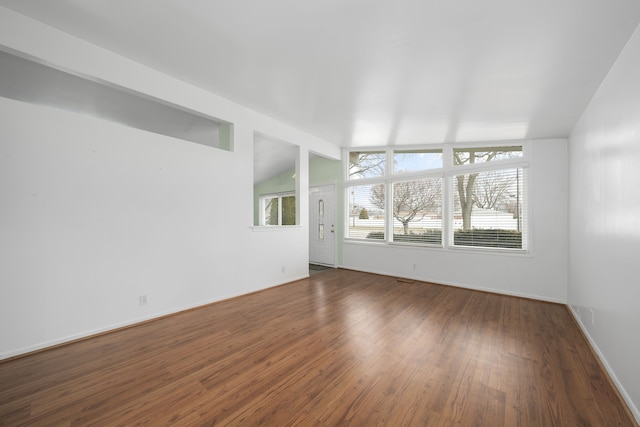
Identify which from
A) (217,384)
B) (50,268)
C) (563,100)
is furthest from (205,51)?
(563,100)

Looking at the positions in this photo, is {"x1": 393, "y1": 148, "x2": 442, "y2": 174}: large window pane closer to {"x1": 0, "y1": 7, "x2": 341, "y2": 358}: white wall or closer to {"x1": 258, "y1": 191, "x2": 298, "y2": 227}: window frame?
{"x1": 0, "y1": 7, "x2": 341, "y2": 358}: white wall

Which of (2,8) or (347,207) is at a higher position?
(2,8)

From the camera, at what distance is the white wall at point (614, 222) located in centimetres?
165

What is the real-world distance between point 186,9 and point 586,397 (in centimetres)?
415

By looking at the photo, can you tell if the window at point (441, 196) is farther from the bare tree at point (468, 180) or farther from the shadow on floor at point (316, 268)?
the shadow on floor at point (316, 268)

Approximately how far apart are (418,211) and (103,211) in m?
4.95

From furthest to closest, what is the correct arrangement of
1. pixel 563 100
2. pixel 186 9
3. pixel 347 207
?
pixel 347 207 < pixel 563 100 < pixel 186 9

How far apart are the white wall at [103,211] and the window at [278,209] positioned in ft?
14.0

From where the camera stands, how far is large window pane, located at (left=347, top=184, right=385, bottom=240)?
5.67 m

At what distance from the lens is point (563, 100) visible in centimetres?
279

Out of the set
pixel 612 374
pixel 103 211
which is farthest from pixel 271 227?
pixel 612 374

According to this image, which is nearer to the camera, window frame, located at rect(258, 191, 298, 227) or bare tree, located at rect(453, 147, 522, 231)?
bare tree, located at rect(453, 147, 522, 231)

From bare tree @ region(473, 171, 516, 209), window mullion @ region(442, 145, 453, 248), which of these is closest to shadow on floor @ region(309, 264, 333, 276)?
window mullion @ region(442, 145, 453, 248)

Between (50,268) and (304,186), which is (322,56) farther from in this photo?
(50,268)
